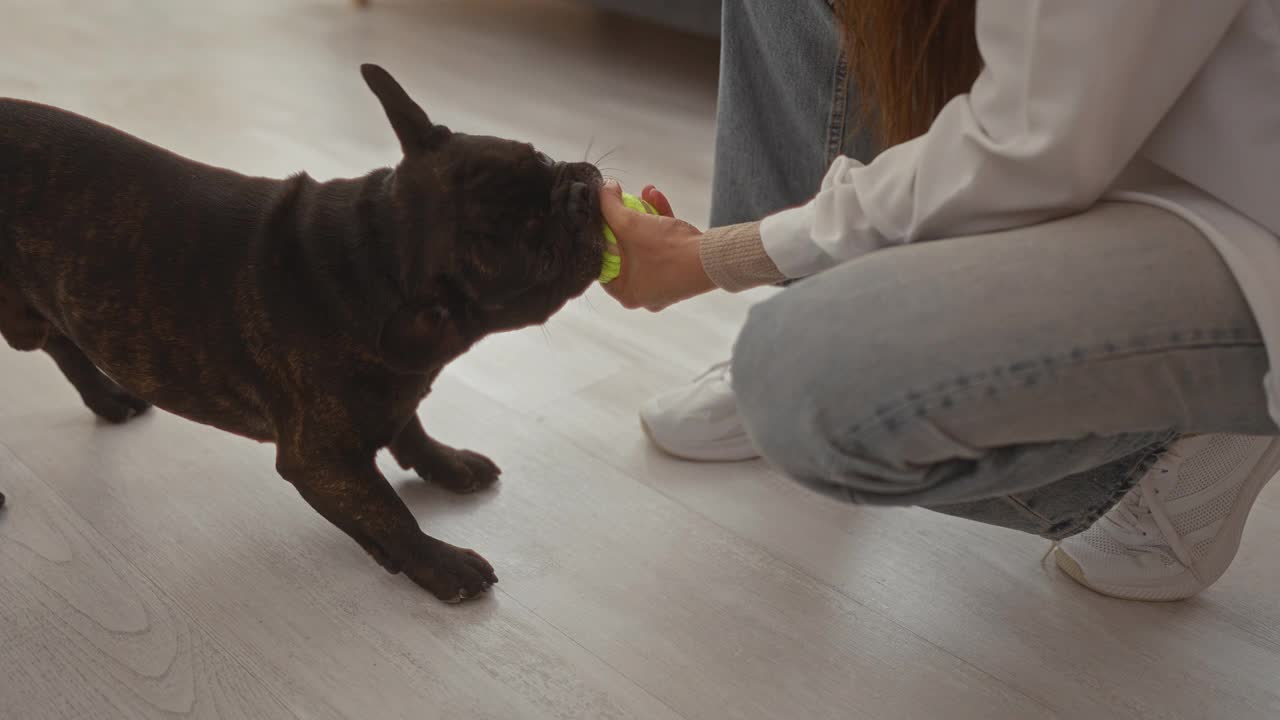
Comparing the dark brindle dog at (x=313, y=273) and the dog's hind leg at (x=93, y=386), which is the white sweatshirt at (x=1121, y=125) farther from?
the dog's hind leg at (x=93, y=386)

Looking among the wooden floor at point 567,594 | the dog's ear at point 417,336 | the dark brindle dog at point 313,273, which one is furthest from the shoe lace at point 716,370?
the dog's ear at point 417,336

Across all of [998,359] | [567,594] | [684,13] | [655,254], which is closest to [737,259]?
[655,254]

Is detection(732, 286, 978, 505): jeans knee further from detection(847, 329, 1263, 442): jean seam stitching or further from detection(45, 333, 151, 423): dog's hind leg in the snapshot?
detection(45, 333, 151, 423): dog's hind leg

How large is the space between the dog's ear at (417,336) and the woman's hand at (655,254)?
0.81 ft

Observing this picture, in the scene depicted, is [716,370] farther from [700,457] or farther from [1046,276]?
[1046,276]

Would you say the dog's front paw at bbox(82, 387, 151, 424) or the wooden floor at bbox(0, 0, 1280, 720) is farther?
the dog's front paw at bbox(82, 387, 151, 424)

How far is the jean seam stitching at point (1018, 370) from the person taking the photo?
0.93 m

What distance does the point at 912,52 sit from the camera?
4.24 ft

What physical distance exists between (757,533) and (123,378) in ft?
3.19

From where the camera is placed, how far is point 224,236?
1393 millimetres

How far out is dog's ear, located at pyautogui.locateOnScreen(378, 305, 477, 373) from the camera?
4.29 ft

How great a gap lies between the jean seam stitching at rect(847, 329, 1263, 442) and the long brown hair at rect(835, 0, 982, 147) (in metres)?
0.47

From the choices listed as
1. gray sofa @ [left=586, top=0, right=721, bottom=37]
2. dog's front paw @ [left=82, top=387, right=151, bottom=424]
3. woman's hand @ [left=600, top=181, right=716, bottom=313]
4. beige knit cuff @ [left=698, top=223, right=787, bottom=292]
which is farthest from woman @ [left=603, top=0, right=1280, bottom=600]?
gray sofa @ [left=586, top=0, right=721, bottom=37]

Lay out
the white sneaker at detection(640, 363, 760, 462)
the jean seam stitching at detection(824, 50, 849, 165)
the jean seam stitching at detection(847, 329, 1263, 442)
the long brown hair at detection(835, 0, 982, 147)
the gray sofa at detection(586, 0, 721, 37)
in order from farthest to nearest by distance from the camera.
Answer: the gray sofa at detection(586, 0, 721, 37)
the white sneaker at detection(640, 363, 760, 462)
the jean seam stitching at detection(824, 50, 849, 165)
the long brown hair at detection(835, 0, 982, 147)
the jean seam stitching at detection(847, 329, 1263, 442)
